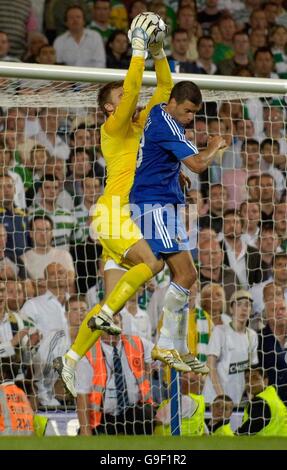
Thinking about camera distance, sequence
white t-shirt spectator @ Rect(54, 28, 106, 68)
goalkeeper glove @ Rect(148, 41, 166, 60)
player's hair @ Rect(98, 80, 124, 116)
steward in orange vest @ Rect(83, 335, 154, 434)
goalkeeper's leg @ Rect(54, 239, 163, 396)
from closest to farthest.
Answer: goalkeeper's leg @ Rect(54, 239, 163, 396), goalkeeper glove @ Rect(148, 41, 166, 60), player's hair @ Rect(98, 80, 124, 116), steward in orange vest @ Rect(83, 335, 154, 434), white t-shirt spectator @ Rect(54, 28, 106, 68)

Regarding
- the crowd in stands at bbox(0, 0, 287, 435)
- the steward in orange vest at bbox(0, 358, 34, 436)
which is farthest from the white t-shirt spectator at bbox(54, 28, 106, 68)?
the steward in orange vest at bbox(0, 358, 34, 436)

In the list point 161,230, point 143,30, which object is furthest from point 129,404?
point 143,30

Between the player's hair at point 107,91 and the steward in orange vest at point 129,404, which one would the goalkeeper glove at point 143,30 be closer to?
the player's hair at point 107,91

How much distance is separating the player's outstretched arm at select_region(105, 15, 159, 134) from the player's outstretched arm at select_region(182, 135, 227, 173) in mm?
550

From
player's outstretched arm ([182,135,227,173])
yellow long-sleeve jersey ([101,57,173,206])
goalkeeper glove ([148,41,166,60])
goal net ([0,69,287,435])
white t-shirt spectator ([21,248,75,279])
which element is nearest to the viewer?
player's outstretched arm ([182,135,227,173])

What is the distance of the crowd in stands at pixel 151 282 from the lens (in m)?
10.7

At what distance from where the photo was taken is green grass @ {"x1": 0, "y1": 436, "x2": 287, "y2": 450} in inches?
313

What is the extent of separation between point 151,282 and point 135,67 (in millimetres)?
3201

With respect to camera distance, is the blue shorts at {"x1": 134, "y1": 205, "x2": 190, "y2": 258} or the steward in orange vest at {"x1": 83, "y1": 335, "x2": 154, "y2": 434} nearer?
the blue shorts at {"x1": 134, "y1": 205, "x2": 190, "y2": 258}

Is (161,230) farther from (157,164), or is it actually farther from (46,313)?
(46,313)

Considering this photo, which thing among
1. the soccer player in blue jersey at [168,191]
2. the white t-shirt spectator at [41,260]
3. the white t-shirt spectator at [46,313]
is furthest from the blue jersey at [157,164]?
the white t-shirt spectator at [41,260]

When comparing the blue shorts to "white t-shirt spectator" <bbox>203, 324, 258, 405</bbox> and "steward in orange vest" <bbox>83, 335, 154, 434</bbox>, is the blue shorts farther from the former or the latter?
"white t-shirt spectator" <bbox>203, 324, 258, 405</bbox>
